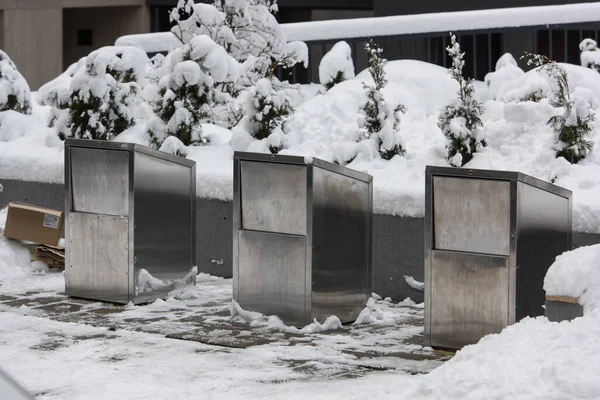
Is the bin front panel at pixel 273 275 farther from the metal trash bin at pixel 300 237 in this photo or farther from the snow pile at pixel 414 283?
the snow pile at pixel 414 283

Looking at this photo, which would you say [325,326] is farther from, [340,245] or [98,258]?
[98,258]

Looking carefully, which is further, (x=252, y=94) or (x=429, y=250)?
(x=252, y=94)

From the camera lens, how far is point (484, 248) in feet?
23.6

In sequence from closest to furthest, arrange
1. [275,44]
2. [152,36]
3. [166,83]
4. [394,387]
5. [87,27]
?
[394,387] → [166,83] → [275,44] → [152,36] → [87,27]

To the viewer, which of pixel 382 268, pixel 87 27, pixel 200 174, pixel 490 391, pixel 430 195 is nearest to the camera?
pixel 490 391

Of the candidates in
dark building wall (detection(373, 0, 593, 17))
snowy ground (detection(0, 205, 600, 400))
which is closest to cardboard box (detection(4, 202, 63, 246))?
snowy ground (detection(0, 205, 600, 400))

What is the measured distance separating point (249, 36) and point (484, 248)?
631 cm

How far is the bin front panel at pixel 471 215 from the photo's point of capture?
7117 millimetres

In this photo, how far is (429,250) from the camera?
7.39 m

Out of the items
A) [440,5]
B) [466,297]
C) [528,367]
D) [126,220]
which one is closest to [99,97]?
[126,220]

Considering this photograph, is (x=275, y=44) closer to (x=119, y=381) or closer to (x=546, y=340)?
(x=119, y=381)

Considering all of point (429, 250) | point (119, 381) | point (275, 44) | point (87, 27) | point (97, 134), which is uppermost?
point (87, 27)

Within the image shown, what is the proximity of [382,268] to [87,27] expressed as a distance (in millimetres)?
18221

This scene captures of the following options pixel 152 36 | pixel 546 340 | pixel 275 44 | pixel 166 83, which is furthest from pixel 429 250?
pixel 152 36
